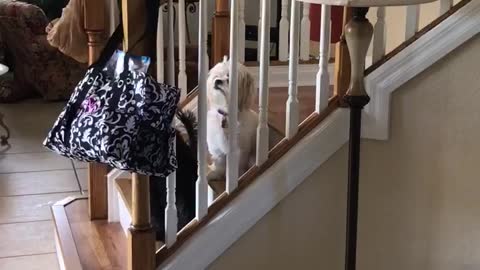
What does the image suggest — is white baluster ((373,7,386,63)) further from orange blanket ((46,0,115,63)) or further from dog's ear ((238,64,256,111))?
orange blanket ((46,0,115,63))

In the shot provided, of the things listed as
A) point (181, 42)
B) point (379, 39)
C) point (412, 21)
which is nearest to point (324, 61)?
point (379, 39)

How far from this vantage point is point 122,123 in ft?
5.91

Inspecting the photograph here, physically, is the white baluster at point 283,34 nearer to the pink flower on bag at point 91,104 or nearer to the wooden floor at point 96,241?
the wooden floor at point 96,241

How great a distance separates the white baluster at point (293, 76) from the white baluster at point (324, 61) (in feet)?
0.23

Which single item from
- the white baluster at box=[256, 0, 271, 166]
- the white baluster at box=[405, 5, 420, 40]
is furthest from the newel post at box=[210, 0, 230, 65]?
the white baluster at box=[405, 5, 420, 40]

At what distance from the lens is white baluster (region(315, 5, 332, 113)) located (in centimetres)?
211

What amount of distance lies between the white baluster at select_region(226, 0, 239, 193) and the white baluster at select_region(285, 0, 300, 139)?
157 millimetres

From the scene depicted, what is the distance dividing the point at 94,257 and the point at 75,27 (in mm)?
849

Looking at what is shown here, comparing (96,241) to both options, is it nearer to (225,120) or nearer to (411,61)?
(225,120)

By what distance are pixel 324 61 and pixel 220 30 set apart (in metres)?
0.97

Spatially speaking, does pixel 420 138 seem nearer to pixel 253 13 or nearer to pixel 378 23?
pixel 378 23

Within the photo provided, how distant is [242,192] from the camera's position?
217cm

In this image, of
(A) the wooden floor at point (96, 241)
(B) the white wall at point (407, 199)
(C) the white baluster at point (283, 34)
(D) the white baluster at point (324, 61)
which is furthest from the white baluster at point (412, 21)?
(A) the wooden floor at point (96, 241)

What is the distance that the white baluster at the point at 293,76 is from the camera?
2078 millimetres
